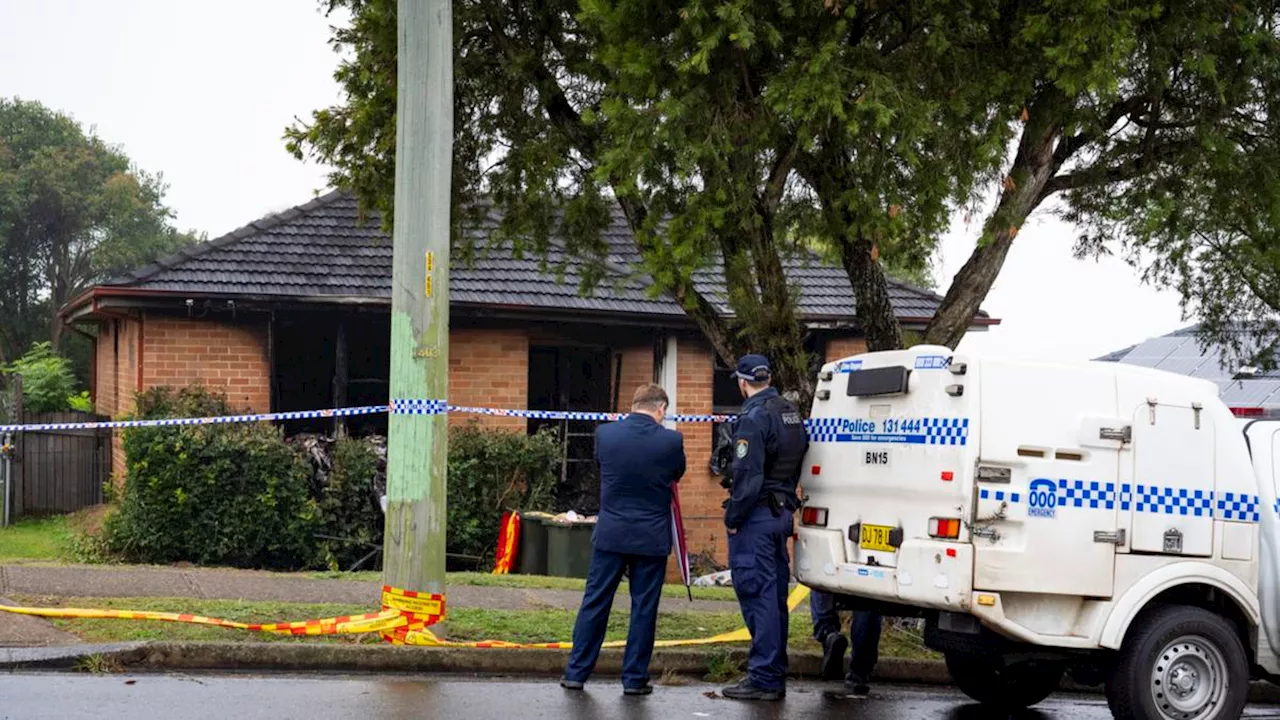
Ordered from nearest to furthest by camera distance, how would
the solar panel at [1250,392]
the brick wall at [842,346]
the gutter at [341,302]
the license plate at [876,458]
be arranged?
the license plate at [876,458], the gutter at [341,302], the solar panel at [1250,392], the brick wall at [842,346]

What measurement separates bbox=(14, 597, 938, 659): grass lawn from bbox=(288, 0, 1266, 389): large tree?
1815mm

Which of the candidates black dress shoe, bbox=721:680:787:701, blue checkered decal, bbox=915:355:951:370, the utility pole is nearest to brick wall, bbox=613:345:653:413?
the utility pole

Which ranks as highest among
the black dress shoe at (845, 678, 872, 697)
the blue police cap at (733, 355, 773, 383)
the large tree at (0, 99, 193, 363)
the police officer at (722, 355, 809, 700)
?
the large tree at (0, 99, 193, 363)

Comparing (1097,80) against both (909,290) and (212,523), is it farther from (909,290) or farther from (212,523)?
(909,290)

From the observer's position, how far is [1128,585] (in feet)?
25.7

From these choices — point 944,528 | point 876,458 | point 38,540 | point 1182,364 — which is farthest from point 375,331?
point 944,528

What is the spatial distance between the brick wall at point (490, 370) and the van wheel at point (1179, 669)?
34.3ft

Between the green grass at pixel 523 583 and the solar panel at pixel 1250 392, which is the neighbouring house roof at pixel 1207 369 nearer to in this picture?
the solar panel at pixel 1250 392

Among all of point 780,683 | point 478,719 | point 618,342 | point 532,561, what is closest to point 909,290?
point 618,342

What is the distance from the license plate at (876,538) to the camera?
8078mm

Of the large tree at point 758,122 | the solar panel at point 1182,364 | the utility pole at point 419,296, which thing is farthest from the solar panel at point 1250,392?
the utility pole at point 419,296

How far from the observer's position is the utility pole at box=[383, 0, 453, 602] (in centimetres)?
927

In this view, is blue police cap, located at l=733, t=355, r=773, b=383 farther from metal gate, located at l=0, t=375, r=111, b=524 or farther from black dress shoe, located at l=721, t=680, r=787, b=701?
metal gate, located at l=0, t=375, r=111, b=524

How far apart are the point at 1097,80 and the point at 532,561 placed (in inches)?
335
